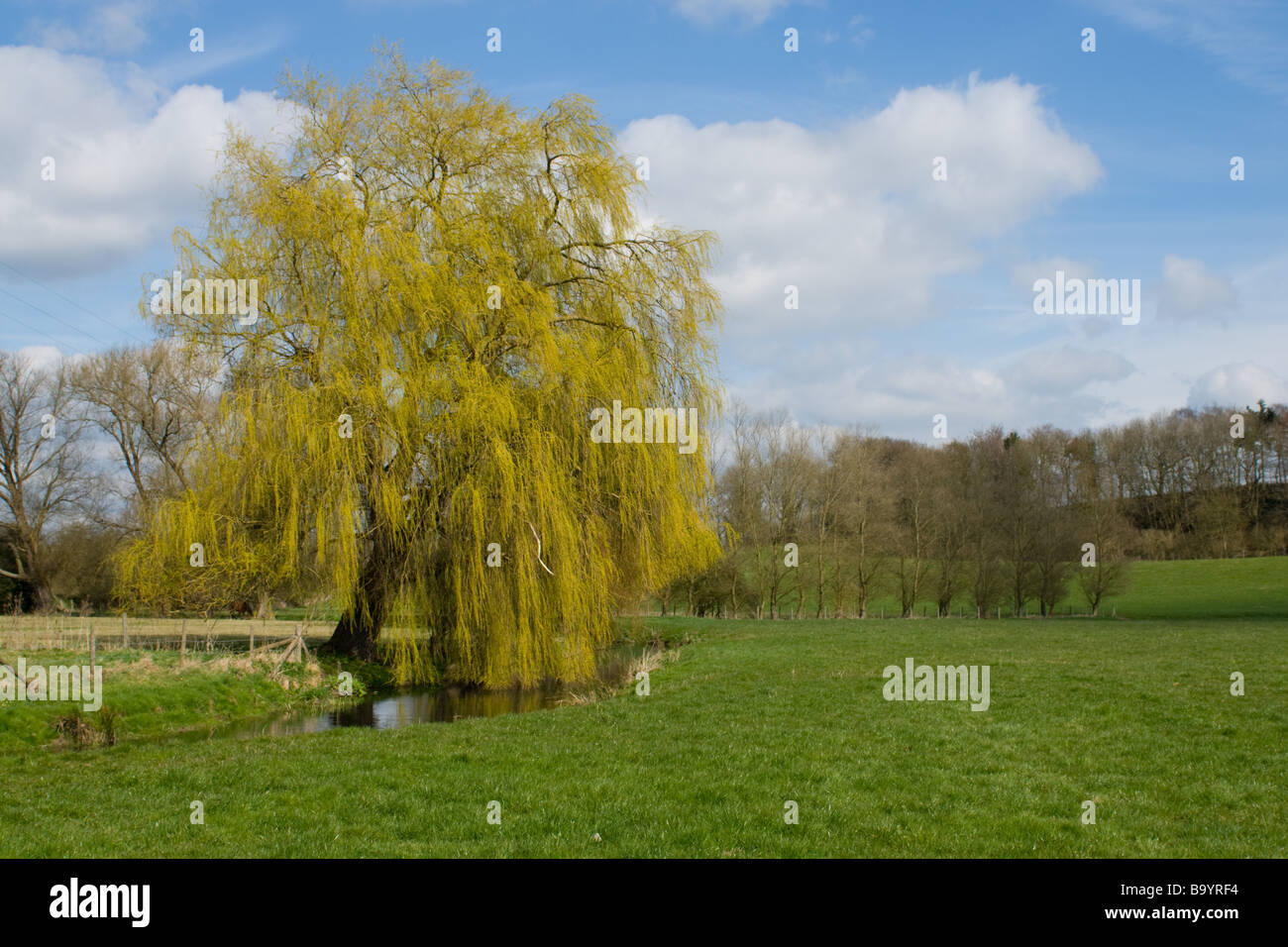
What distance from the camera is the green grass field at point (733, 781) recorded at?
6926mm

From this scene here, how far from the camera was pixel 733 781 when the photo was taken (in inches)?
343

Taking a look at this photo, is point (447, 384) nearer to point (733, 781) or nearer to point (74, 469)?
point (733, 781)

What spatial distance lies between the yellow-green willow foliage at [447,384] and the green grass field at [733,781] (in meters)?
3.90

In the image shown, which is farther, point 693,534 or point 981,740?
point 693,534

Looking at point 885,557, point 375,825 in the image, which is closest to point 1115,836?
point 375,825

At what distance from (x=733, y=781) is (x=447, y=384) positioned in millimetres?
11336

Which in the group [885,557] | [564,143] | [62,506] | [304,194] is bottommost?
[885,557]

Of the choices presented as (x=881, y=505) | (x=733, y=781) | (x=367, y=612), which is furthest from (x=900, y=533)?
(x=733, y=781)

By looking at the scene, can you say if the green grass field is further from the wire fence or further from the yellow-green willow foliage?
the wire fence

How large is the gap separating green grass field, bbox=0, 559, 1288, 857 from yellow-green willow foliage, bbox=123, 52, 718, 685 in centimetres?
390
